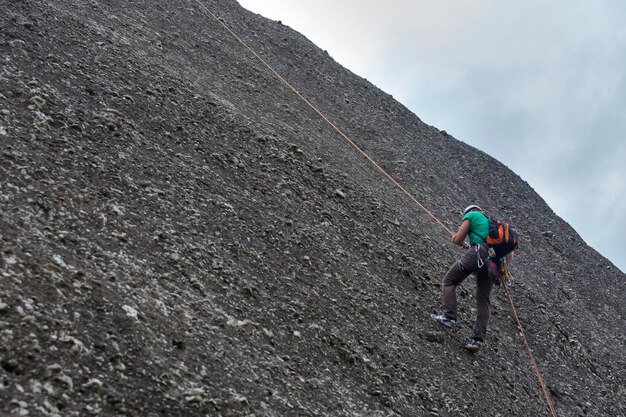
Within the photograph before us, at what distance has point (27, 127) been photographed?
7352mm

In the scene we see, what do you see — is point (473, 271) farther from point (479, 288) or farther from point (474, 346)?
point (474, 346)

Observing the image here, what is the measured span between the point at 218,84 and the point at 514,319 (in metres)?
8.16

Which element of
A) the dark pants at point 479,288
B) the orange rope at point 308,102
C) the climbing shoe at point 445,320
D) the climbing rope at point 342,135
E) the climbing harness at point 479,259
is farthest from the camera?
the orange rope at point 308,102

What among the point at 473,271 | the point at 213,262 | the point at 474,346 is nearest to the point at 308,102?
the point at 473,271

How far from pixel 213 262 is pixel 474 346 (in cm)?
444

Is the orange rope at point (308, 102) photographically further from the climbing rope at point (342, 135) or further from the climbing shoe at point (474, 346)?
the climbing shoe at point (474, 346)

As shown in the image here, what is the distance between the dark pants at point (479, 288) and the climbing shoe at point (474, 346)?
0.07 m

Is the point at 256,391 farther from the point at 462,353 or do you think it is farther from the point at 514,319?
the point at 514,319

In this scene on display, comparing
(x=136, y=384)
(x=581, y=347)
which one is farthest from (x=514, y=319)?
(x=136, y=384)

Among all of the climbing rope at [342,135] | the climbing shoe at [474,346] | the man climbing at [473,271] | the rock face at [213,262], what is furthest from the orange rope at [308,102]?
the climbing shoe at [474,346]

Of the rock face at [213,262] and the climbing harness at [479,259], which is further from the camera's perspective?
the climbing harness at [479,259]

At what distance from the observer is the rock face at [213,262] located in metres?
5.10

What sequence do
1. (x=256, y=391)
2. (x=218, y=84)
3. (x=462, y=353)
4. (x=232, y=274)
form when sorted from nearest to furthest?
(x=256, y=391), (x=232, y=274), (x=462, y=353), (x=218, y=84)

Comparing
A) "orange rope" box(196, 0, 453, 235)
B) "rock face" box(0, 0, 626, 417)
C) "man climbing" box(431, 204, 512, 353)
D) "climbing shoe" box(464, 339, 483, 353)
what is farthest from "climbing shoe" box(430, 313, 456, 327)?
"orange rope" box(196, 0, 453, 235)
